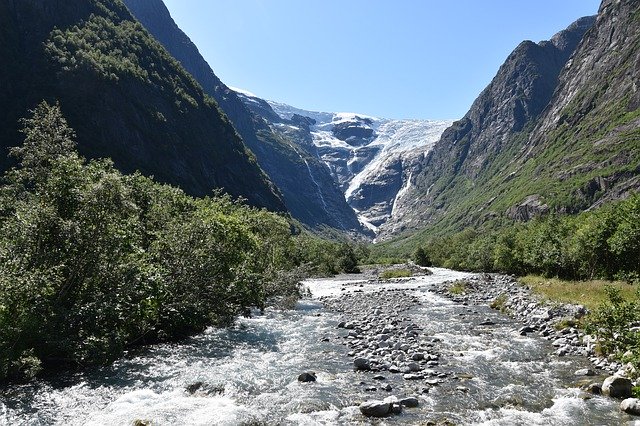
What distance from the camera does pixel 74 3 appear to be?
195500 mm

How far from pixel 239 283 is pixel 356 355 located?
1286 cm

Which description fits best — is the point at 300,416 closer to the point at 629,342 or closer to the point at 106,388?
the point at 106,388

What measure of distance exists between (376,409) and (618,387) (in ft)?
36.4

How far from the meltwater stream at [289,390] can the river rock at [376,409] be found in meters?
0.45

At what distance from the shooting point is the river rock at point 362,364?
25.2 metres

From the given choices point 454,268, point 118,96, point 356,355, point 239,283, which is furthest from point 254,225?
point 118,96

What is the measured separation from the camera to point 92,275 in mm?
26578

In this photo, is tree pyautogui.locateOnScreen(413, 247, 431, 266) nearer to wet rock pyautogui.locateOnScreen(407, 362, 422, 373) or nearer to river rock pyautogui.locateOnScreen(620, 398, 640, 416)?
wet rock pyautogui.locateOnScreen(407, 362, 422, 373)

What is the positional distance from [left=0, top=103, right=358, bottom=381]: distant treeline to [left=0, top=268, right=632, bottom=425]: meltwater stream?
187 centimetres

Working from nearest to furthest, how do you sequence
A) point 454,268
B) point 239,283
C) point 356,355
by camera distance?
point 356,355
point 239,283
point 454,268

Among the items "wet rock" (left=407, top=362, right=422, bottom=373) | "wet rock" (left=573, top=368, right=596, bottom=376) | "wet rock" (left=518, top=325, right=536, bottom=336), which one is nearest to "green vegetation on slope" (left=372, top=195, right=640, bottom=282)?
"wet rock" (left=518, top=325, right=536, bottom=336)

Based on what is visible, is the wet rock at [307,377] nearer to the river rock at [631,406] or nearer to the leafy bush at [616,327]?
the river rock at [631,406]

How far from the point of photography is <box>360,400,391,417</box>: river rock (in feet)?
60.3

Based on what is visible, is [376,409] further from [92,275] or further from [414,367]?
[92,275]
